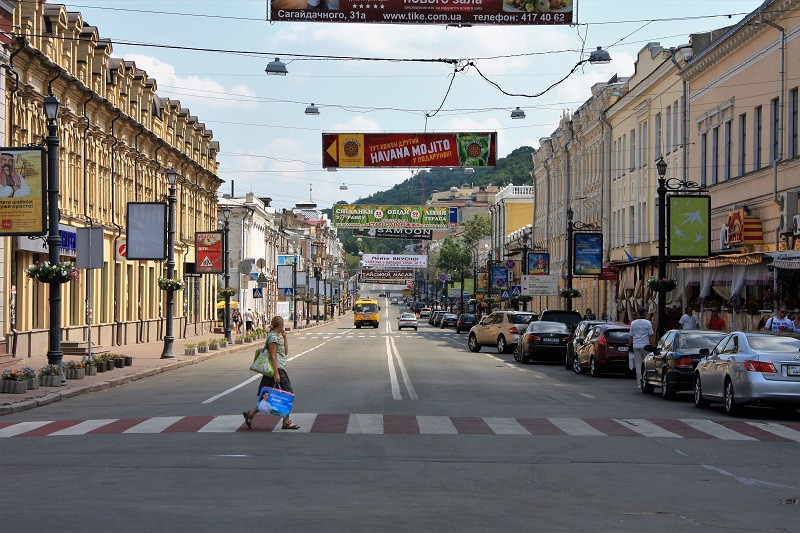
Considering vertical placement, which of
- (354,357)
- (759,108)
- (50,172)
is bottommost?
(354,357)

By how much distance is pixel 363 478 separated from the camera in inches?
482

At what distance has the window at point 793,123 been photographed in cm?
3512

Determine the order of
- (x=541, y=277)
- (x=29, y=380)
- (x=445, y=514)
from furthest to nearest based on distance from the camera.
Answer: (x=541, y=277)
(x=29, y=380)
(x=445, y=514)

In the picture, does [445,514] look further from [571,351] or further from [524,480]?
[571,351]

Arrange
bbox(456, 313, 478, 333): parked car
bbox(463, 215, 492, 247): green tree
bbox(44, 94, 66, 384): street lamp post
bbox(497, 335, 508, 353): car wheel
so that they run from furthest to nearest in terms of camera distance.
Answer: bbox(463, 215, 492, 247): green tree → bbox(456, 313, 478, 333): parked car → bbox(497, 335, 508, 353): car wheel → bbox(44, 94, 66, 384): street lamp post

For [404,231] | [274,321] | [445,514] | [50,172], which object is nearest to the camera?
[445,514]

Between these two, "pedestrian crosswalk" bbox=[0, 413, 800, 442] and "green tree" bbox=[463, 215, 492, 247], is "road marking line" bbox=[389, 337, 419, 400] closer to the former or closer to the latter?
"pedestrian crosswalk" bbox=[0, 413, 800, 442]

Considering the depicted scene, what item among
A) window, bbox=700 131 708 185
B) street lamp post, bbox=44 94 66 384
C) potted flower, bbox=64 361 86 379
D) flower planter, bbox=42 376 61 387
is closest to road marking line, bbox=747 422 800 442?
flower planter, bbox=42 376 61 387

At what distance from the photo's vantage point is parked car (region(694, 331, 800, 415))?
62.6ft

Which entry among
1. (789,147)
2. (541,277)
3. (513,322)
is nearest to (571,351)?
(789,147)

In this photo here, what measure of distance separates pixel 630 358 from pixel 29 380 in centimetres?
1535

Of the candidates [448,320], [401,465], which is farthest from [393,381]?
[448,320]

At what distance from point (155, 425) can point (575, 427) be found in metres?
6.39

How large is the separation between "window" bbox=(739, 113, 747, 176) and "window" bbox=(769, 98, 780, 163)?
9.71 feet
